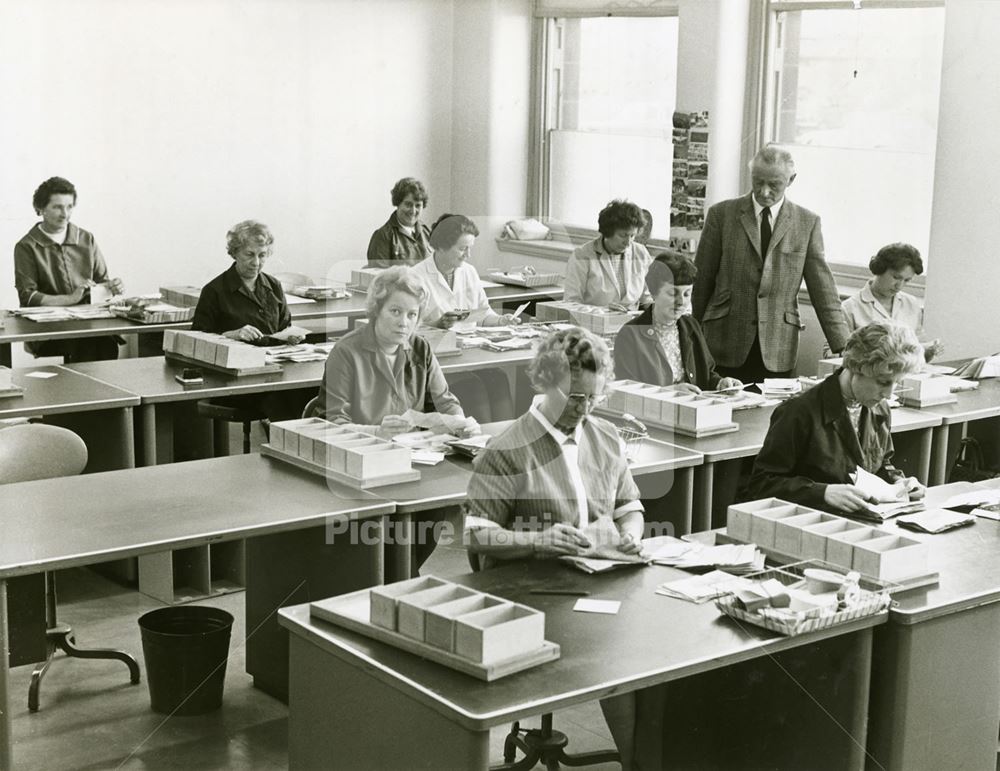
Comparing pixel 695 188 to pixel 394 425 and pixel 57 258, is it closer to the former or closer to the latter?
pixel 57 258

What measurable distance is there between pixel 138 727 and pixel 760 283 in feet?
12.1

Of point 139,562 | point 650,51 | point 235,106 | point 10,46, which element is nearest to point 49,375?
point 139,562

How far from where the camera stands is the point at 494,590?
133 inches

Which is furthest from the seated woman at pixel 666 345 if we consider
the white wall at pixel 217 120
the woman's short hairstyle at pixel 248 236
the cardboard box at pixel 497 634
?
the white wall at pixel 217 120

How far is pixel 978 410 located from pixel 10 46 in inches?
256

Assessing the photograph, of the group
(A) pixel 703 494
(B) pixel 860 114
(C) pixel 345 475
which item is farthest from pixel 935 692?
(B) pixel 860 114

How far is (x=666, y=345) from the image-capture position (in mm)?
5840

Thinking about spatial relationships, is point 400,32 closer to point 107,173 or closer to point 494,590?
point 107,173

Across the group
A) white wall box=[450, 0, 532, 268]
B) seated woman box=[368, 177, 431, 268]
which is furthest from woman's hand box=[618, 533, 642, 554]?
white wall box=[450, 0, 532, 268]

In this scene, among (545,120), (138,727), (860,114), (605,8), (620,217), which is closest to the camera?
(138,727)

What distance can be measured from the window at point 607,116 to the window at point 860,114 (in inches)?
45.6

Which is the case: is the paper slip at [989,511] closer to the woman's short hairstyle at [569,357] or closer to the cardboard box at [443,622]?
the woman's short hairstyle at [569,357]

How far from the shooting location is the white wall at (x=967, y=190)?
7.09 m

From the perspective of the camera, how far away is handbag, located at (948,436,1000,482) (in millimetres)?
6172
